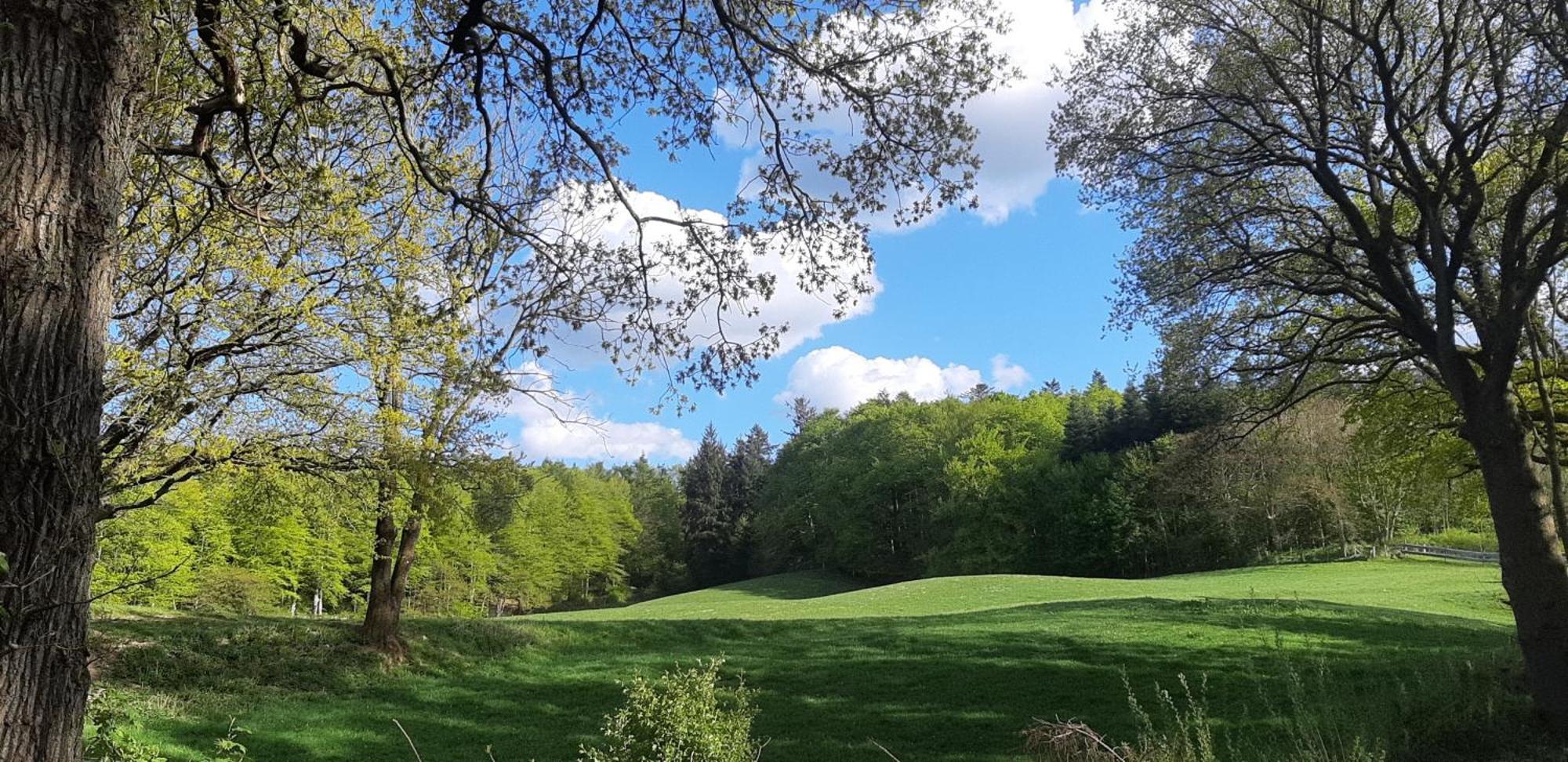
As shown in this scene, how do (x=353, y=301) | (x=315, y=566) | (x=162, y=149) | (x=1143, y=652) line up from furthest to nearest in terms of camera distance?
(x=315, y=566)
(x=1143, y=652)
(x=353, y=301)
(x=162, y=149)

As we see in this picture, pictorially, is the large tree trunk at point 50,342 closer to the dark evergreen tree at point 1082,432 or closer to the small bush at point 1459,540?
the small bush at point 1459,540

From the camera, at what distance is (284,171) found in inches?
236

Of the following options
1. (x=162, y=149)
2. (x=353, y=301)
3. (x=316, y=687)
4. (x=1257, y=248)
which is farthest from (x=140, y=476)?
(x=1257, y=248)

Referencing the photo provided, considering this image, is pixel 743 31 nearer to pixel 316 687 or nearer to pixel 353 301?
pixel 353 301

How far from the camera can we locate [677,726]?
3.78 m

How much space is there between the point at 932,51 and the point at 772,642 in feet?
49.5

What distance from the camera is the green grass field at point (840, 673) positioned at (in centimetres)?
973

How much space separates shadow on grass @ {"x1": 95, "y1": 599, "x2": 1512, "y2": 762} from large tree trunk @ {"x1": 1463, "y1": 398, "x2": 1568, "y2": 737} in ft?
3.81

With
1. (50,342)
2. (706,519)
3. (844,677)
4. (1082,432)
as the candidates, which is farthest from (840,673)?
(706,519)

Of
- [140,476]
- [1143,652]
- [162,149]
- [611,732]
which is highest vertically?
[162,149]

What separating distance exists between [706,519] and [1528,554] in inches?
2271

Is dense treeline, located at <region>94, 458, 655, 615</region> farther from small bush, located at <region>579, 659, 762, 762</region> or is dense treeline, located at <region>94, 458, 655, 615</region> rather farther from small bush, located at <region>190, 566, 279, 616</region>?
small bush, located at <region>579, 659, 762, 762</region>

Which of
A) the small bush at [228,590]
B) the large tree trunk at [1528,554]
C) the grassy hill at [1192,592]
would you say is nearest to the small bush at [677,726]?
the large tree trunk at [1528,554]

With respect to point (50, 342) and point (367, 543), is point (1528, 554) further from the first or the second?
point (367, 543)
